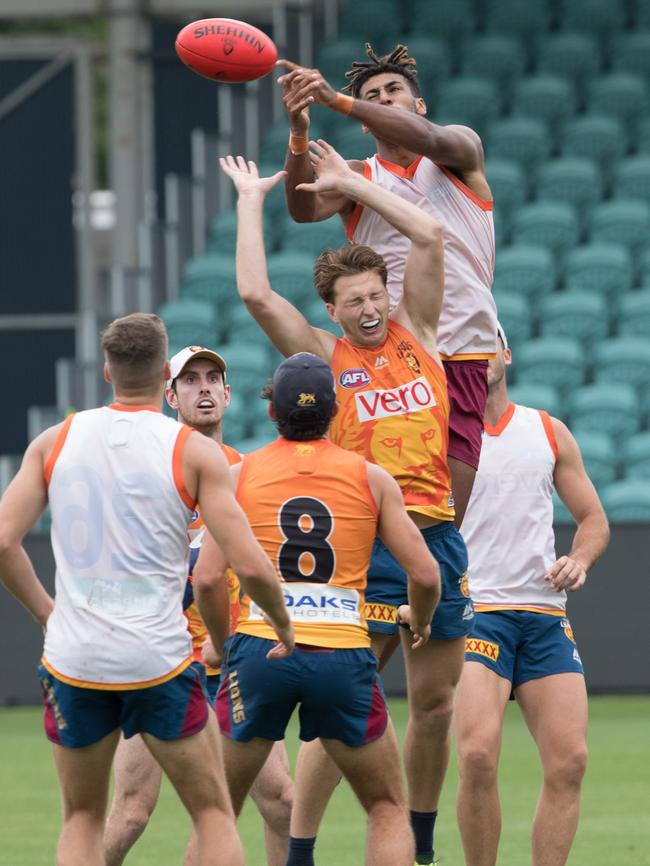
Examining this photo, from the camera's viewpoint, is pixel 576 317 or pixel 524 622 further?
pixel 576 317

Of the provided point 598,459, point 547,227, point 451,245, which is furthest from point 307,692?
point 547,227

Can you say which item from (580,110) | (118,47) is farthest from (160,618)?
(118,47)

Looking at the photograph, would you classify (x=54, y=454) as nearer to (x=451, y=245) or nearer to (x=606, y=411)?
(x=451, y=245)

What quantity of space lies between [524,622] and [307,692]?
1.88 meters

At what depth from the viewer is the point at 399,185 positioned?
7.15 meters

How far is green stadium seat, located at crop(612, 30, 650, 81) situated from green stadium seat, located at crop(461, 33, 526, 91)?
3.48 ft

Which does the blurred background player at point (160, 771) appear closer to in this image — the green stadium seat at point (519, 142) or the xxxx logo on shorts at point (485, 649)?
the xxxx logo on shorts at point (485, 649)

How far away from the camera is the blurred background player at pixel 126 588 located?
5.53 meters

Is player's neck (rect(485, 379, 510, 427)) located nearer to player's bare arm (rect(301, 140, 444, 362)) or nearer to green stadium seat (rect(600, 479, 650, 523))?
player's bare arm (rect(301, 140, 444, 362))

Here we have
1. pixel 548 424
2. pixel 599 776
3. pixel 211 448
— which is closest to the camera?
pixel 211 448

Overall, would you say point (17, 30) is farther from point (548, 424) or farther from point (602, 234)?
point (548, 424)

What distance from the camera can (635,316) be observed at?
654 inches

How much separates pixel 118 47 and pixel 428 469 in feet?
49.1

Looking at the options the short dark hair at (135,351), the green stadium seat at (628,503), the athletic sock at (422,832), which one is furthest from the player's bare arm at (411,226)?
the green stadium seat at (628,503)
